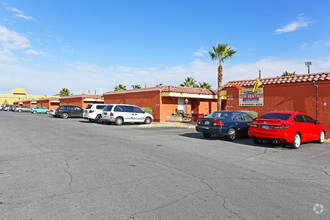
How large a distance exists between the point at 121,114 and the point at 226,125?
1071cm

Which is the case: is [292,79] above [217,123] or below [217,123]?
above

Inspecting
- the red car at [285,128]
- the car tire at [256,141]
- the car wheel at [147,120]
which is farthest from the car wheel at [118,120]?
the red car at [285,128]

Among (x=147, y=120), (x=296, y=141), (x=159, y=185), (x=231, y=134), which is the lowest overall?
(x=159, y=185)

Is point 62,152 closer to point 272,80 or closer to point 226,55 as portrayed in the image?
point 272,80

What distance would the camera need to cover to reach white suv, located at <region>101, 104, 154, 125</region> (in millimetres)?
19469

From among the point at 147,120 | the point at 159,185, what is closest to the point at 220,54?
the point at 147,120

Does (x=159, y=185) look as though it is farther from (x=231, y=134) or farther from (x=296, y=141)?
(x=231, y=134)

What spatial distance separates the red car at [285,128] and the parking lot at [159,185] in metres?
1.56

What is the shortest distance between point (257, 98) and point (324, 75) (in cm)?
439

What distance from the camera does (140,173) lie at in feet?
18.0

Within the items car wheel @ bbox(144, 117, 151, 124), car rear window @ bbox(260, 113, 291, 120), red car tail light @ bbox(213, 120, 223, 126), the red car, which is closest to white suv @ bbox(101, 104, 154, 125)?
car wheel @ bbox(144, 117, 151, 124)

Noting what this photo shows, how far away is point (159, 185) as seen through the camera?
4.70 meters

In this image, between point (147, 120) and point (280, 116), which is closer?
point (280, 116)

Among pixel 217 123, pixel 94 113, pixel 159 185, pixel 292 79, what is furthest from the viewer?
pixel 94 113
